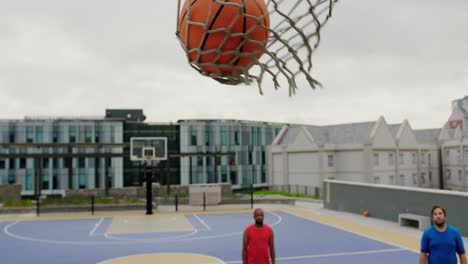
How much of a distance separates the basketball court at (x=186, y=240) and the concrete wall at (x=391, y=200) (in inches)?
83.9

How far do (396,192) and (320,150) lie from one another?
2258 cm

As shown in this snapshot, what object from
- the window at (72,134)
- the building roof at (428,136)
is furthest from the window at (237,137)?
the building roof at (428,136)

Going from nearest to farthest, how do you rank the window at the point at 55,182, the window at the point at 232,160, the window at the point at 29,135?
the window at the point at 29,135
the window at the point at 55,182
the window at the point at 232,160

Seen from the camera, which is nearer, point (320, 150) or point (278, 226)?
point (278, 226)

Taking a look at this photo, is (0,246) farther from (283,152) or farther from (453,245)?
(283,152)

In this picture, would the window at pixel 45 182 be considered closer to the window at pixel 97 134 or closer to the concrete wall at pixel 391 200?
the window at pixel 97 134

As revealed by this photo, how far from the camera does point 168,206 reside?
29938mm

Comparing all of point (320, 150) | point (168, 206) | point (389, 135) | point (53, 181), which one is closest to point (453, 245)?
point (168, 206)

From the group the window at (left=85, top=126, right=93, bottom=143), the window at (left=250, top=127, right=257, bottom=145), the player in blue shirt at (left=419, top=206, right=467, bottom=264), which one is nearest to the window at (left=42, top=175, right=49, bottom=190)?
the window at (left=85, top=126, right=93, bottom=143)

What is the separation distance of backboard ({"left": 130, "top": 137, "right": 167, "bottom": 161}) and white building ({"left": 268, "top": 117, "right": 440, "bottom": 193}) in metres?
20.5

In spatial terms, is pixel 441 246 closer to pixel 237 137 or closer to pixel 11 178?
pixel 237 137

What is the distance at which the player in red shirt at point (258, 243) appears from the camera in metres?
7.10

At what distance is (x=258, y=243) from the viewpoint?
7.13 m

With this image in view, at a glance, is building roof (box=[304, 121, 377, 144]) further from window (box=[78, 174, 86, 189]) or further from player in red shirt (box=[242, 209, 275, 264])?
player in red shirt (box=[242, 209, 275, 264])
